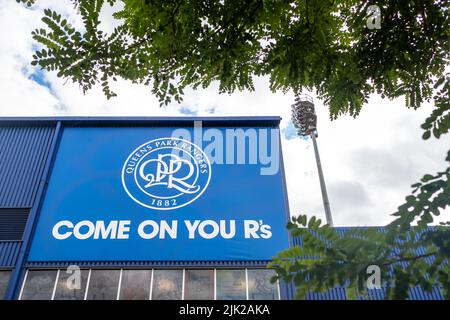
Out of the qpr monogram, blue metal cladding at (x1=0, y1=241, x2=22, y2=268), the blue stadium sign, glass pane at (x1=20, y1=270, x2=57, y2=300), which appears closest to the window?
glass pane at (x1=20, y1=270, x2=57, y2=300)

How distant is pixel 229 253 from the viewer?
43.8 feet

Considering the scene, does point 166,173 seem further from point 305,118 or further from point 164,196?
point 305,118

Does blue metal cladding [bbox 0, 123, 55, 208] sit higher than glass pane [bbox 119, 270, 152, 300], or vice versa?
blue metal cladding [bbox 0, 123, 55, 208]

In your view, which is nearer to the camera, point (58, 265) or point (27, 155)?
point (58, 265)

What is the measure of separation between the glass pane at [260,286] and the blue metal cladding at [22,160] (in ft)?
32.2

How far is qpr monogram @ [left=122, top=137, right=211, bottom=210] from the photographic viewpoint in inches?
571

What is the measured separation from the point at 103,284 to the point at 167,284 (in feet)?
7.82

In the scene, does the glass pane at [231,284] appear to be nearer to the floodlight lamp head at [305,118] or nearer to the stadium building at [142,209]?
the stadium building at [142,209]

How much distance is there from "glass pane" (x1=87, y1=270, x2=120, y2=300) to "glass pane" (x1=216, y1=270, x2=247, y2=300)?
3.89 m

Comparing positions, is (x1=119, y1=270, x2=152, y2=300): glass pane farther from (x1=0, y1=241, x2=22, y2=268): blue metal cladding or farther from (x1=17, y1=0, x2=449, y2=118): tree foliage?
(x1=17, y1=0, x2=449, y2=118): tree foliage

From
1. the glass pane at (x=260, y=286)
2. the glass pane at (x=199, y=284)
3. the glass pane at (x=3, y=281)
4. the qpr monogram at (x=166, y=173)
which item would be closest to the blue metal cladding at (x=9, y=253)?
the glass pane at (x=3, y=281)
